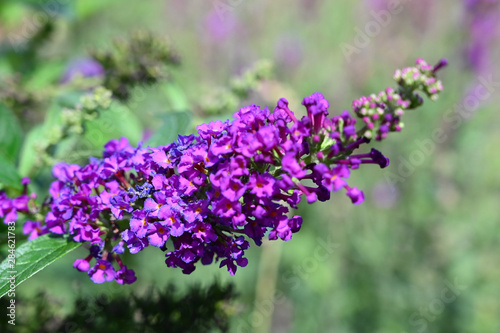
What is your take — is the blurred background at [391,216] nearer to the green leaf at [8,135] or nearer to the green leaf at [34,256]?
the green leaf at [8,135]

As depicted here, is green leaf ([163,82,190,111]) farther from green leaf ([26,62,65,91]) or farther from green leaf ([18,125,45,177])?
green leaf ([26,62,65,91])

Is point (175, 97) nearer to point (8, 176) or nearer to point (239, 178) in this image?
point (8, 176)

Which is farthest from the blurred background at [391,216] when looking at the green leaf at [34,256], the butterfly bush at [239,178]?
the butterfly bush at [239,178]

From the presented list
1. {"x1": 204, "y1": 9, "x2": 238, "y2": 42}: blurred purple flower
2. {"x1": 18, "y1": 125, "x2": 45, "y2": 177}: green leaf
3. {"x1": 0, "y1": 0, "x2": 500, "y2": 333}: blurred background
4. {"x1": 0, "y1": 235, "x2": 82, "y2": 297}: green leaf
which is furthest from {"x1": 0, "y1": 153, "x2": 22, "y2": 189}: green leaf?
{"x1": 204, "y1": 9, "x2": 238, "y2": 42}: blurred purple flower

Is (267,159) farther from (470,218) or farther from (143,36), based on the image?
(470,218)

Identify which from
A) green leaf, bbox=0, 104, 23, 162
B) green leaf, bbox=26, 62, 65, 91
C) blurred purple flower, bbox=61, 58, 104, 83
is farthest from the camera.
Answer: blurred purple flower, bbox=61, 58, 104, 83

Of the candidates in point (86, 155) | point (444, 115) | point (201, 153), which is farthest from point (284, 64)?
point (201, 153)
